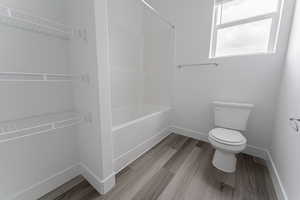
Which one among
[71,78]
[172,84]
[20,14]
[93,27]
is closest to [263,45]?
[172,84]

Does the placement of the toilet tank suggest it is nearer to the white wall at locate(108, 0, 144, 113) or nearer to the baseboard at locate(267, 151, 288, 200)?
the baseboard at locate(267, 151, 288, 200)

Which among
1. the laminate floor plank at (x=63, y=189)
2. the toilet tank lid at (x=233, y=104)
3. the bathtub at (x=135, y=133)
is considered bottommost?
the laminate floor plank at (x=63, y=189)

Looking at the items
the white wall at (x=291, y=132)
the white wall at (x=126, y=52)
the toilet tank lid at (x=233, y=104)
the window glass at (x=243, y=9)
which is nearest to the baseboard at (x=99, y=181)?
the white wall at (x=126, y=52)

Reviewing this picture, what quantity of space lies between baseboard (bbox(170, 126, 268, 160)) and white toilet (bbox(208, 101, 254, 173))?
0.38 m

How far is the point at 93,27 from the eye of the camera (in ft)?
3.21

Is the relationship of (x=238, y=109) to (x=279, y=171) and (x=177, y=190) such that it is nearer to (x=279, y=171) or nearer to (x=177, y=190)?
(x=279, y=171)

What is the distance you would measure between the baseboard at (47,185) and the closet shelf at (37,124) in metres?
0.49

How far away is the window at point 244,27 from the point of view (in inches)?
62.6

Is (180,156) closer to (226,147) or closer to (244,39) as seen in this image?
(226,147)

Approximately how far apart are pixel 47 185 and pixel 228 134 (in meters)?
2.06

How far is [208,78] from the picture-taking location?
2.03 m

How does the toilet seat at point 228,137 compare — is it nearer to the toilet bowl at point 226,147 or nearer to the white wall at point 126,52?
the toilet bowl at point 226,147

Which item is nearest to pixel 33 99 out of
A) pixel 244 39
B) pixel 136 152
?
pixel 136 152

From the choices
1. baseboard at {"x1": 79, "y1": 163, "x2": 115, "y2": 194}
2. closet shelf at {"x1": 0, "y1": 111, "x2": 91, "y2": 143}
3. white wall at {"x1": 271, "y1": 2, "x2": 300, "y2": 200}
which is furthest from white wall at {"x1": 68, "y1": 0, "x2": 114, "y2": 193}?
white wall at {"x1": 271, "y1": 2, "x2": 300, "y2": 200}
